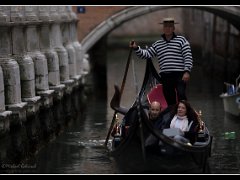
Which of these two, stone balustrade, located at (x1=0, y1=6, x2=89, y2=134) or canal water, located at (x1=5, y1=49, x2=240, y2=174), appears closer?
canal water, located at (x1=5, y1=49, x2=240, y2=174)

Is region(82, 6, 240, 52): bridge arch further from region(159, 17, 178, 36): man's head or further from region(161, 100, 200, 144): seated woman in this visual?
region(161, 100, 200, 144): seated woman

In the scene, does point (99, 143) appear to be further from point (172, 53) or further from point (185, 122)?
point (185, 122)

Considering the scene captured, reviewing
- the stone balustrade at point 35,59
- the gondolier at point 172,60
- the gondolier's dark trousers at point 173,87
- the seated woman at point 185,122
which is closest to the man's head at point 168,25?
the gondolier at point 172,60

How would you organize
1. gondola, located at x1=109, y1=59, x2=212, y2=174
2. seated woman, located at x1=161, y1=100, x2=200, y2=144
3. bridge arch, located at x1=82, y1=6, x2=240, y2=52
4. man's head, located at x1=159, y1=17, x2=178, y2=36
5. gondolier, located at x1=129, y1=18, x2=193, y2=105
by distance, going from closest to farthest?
gondola, located at x1=109, y1=59, x2=212, y2=174 → seated woman, located at x1=161, y1=100, x2=200, y2=144 → man's head, located at x1=159, y1=17, x2=178, y2=36 → gondolier, located at x1=129, y1=18, x2=193, y2=105 → bridge arch, located at x1=82, y1=6, x2=240, y2=52

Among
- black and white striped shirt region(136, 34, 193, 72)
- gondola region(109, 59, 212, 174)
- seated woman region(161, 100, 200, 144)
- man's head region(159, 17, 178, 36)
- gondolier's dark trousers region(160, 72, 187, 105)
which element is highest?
man's head region(159, 17, 178, 36)

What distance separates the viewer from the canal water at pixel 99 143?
5.44 metres

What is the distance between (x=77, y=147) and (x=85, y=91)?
177 inches

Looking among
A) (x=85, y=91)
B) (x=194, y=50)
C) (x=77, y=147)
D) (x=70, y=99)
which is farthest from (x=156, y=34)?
(x=77, y=147)

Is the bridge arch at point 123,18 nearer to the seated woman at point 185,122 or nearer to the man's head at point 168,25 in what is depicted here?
the man's head at point 168,25

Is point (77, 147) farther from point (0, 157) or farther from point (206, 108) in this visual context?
point (206, 108)

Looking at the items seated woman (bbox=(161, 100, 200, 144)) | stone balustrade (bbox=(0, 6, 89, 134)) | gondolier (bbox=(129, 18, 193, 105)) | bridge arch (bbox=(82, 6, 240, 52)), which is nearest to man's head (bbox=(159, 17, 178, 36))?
gondolier (bbox=(129, 18, 193, 105))

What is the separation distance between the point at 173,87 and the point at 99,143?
1122mm

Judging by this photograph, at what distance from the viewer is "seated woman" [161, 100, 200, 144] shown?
5.07 m

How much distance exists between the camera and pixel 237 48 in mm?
13016
